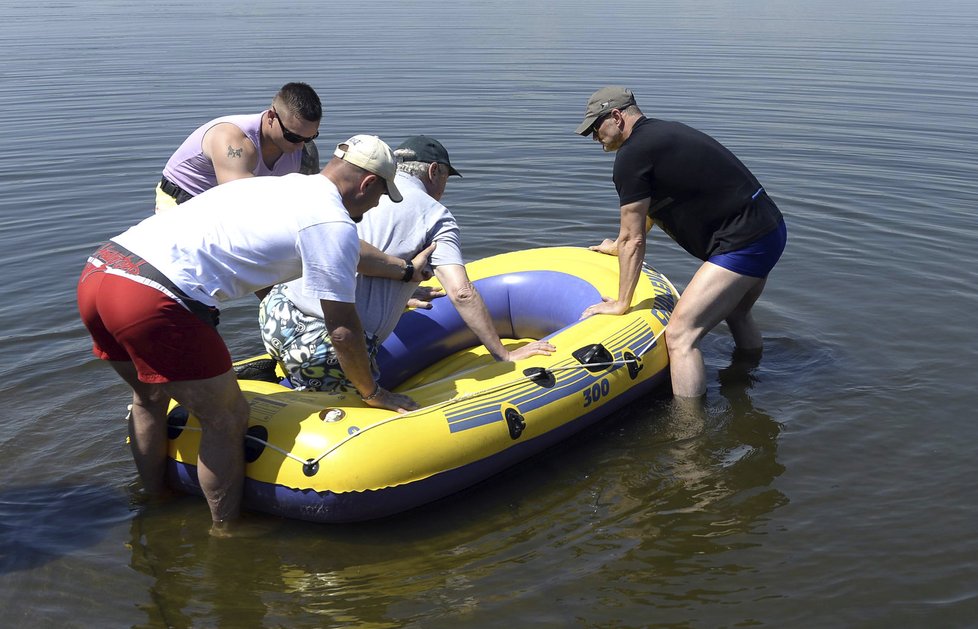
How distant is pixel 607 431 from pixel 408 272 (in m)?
1.68

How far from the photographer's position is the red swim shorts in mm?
3873

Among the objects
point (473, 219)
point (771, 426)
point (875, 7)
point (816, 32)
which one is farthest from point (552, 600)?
point (875, 7)

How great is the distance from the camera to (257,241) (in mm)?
3930

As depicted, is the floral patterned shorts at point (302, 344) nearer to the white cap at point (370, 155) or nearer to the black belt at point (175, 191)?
the white cap at point (370, 155)

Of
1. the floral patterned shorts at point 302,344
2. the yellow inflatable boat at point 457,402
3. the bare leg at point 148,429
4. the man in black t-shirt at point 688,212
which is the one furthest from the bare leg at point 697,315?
the bare leg at point 148,429

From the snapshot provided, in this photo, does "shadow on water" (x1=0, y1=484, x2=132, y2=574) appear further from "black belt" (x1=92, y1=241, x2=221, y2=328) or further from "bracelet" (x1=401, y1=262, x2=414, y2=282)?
"bracelet" (x1=401, y1=262, x2=414, y2=282)

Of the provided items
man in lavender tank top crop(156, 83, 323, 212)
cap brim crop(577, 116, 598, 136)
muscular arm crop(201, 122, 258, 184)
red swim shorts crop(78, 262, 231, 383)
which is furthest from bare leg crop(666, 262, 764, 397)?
red swim shorts crop(78, 262, 231, 383)

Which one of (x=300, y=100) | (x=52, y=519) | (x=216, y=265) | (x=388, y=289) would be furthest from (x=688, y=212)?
(x=52, y=519)

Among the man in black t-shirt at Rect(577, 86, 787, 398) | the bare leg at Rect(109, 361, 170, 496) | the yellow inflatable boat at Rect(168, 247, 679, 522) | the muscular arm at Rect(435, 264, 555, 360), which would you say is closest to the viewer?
the bare leg at Rect(109, 361, 170, 496)

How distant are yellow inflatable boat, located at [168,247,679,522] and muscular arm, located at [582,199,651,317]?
0.11 m

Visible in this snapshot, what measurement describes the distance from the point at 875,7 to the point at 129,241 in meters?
36.6

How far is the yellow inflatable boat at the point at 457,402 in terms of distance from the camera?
4.55 metres

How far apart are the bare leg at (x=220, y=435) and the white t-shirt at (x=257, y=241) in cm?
41

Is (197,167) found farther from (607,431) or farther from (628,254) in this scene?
(607,431)
